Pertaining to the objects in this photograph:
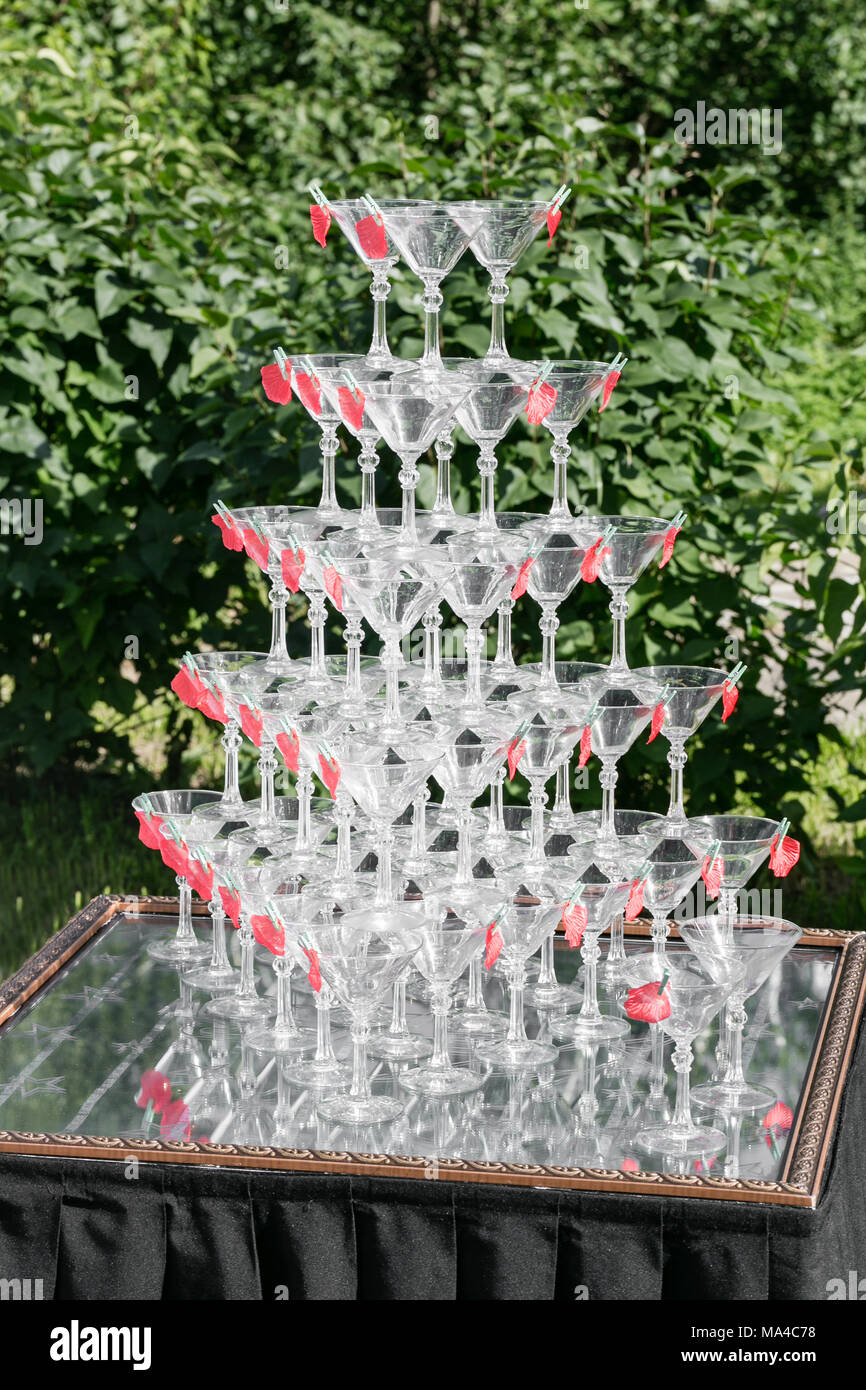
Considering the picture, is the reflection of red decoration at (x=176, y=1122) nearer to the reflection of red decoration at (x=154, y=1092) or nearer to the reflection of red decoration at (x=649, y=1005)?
the reflection of red decoration at (x=154, y=1092)

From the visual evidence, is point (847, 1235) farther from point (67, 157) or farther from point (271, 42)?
point (271, 42)

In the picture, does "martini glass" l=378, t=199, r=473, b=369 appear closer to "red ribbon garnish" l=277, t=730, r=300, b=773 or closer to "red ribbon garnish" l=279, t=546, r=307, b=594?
"red ribbon garnish" l=279, t=546, r=307, b=594

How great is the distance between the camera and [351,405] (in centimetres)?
238

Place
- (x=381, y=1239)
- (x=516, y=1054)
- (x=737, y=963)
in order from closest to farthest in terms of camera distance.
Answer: (x=381, y=1239) → (x=737, y=963) → (x=516, y=1054)

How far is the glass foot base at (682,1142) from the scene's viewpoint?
2154mm

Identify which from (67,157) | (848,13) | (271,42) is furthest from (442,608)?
(848,13)

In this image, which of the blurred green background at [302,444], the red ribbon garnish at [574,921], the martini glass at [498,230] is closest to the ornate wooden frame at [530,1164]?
the red ribbon garnish at [574,921]

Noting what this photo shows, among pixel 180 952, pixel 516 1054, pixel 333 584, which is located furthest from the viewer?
pixel 180 952

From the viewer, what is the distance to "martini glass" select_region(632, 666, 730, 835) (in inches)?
100

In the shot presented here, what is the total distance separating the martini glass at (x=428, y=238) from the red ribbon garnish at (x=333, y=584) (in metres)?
0.36

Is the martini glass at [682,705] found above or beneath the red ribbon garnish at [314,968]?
above

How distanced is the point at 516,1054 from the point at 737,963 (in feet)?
1.28

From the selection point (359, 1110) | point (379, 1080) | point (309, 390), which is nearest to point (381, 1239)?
point (359, 1110)

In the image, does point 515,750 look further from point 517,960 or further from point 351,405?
point 351,405
